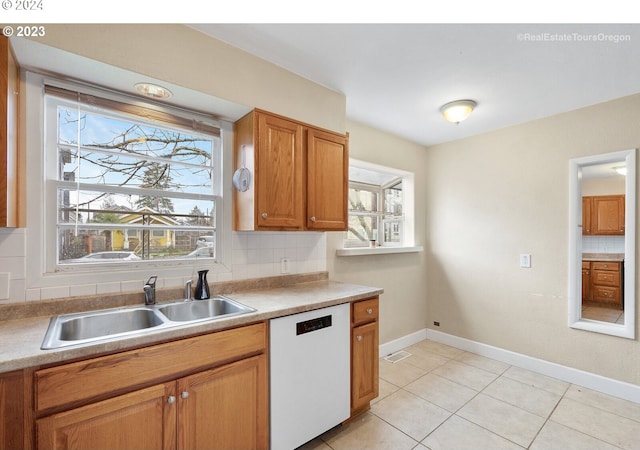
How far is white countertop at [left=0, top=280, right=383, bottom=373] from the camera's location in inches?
39.2

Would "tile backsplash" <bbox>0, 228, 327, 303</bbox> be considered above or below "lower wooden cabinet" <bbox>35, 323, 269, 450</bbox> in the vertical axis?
above

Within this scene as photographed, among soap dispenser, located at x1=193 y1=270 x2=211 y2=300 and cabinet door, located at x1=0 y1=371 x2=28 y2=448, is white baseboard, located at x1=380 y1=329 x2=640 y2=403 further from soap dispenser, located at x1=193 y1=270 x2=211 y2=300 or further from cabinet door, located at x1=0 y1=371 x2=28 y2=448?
cabinet door, located at x1=0 y1=371 x2=28 y2=448

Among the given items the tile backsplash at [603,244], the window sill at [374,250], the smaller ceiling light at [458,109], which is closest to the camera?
the smaller ceiling light at [458,109]

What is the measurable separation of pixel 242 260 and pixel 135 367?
1.01 meters

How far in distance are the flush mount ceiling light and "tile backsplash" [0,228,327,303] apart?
963 millimetres

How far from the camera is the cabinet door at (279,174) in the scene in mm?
1880

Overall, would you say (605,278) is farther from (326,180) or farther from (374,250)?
(326,180)

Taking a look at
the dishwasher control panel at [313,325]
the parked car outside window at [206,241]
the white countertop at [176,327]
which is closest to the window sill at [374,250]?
the white countertop at [176,327]

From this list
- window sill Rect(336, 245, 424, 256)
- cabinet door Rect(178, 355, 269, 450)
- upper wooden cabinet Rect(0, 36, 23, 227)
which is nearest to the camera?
upper wooden cabinet Rect(0, 36, 23, 227)

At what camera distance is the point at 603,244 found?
4.35 m

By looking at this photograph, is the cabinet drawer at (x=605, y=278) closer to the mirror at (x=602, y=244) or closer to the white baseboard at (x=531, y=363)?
the mirror at (x=602, y=244)

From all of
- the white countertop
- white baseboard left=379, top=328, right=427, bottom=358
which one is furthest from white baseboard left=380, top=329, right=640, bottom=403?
the white countertop

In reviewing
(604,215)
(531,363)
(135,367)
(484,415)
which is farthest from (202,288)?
(604,215)

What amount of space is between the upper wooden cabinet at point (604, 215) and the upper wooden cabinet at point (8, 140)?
6300 mm
